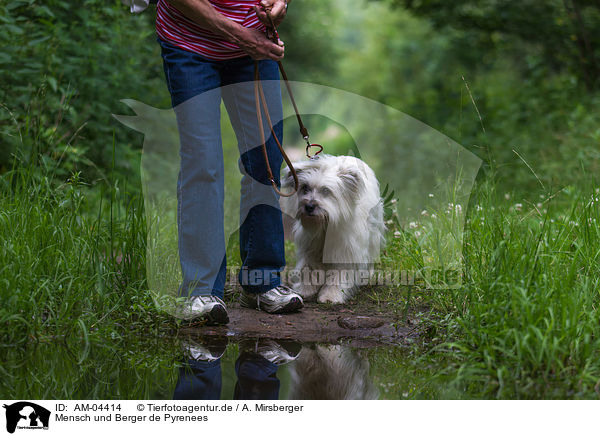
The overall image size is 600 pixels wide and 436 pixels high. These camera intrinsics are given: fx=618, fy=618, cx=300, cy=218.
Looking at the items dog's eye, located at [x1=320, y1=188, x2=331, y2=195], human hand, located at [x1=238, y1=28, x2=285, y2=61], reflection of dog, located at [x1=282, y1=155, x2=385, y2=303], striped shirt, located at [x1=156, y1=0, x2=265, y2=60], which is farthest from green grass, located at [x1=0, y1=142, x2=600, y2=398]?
human hand, located at [x1=238, y1=28, x2=285, y2=61]

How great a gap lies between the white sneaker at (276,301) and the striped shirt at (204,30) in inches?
54.7

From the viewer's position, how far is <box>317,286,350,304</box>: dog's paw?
13.1 ft

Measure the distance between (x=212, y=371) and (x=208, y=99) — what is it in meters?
1.42

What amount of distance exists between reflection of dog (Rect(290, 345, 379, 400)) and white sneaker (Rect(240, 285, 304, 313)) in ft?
1.93

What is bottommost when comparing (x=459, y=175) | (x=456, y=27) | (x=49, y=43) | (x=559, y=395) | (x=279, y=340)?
(x=279, y=340)

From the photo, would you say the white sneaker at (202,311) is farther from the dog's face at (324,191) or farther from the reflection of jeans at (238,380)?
the dog's face at (324,191)

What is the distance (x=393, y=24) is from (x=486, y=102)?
1588cm

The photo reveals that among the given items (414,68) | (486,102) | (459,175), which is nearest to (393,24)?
(414,68)

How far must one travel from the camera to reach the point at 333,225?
4020 millimetres

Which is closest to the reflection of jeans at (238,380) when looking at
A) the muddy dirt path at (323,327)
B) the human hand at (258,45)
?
the muddy dirt path at (323,327)

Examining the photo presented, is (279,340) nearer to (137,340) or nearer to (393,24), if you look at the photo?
(137,340)

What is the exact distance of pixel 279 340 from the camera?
10.5ft
